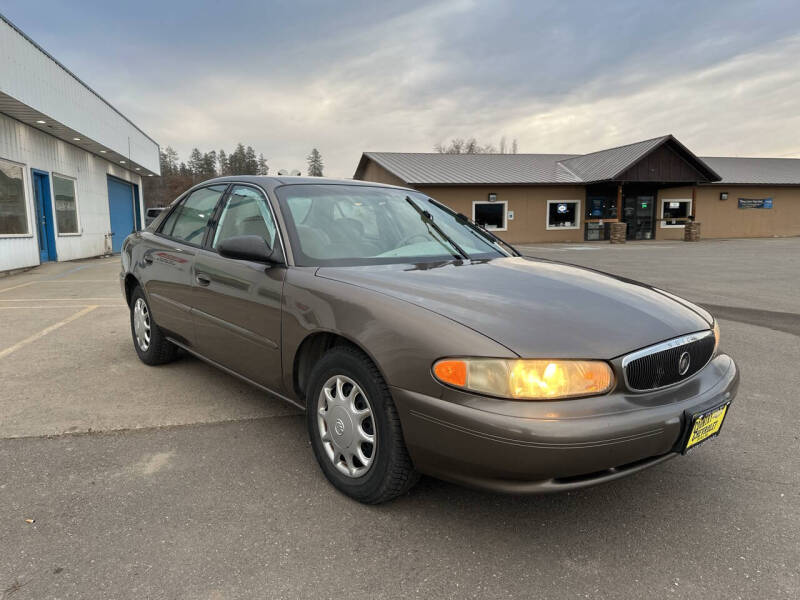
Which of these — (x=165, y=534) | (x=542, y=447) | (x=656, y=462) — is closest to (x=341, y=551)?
(x=165, y=534)

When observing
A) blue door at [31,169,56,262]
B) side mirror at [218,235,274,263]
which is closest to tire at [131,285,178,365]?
side mirror at [218,235,274,263]

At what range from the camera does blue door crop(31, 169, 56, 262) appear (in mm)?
14375

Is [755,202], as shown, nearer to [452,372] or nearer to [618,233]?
[618,233]

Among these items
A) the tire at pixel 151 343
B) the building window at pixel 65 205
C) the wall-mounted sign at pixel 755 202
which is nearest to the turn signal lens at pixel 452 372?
the tire at pixel 151 343

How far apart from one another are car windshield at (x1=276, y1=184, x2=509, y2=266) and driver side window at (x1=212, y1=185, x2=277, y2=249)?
13 cm

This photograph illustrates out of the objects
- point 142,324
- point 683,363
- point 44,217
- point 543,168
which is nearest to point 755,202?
point 543,168

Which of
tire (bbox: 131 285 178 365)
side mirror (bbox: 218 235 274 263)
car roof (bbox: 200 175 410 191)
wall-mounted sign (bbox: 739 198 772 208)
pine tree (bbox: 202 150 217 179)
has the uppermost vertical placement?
pine tree (bbox: 202 150 217 179)

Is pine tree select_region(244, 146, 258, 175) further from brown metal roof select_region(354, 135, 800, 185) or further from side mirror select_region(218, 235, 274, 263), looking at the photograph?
side mirror select_region(218, 235, 274, 263)

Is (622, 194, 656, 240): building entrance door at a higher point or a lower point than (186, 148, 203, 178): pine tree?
lower

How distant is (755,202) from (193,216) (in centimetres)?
3531

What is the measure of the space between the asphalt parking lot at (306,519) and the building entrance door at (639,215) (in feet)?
88.7

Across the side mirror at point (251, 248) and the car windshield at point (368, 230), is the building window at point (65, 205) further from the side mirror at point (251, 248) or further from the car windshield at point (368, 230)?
the side mirror at point (251, 248)

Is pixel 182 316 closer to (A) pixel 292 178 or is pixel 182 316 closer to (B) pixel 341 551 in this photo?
(A) pixel 292 178

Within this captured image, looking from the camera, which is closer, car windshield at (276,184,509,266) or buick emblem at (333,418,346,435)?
buick emblem at (333,418,346,435)
